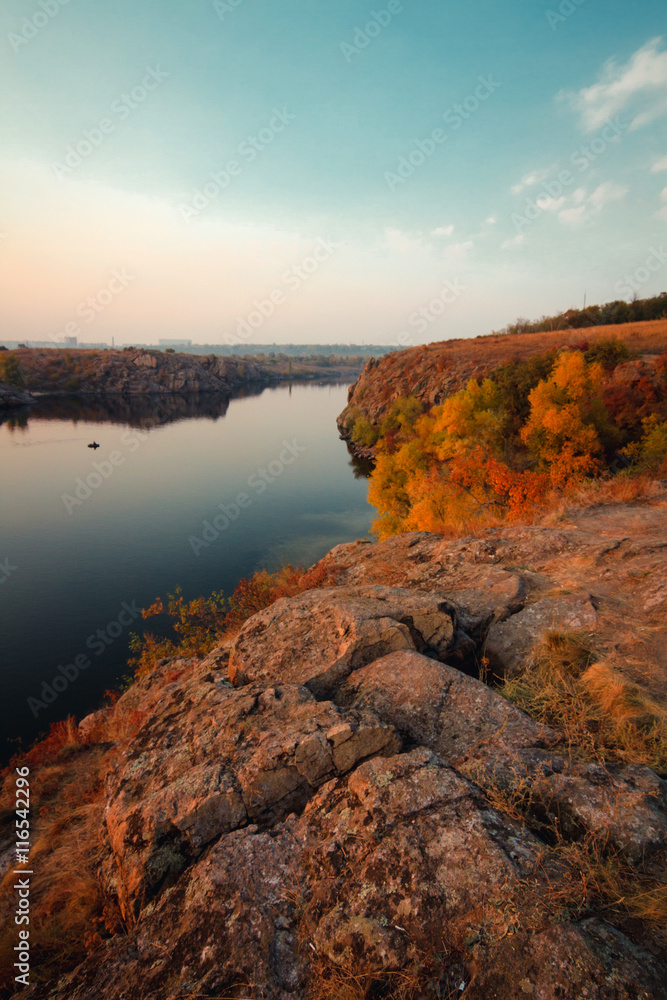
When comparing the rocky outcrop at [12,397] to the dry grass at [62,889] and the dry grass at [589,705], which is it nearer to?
the dry grass at [62,889]

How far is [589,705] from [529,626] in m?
2.00

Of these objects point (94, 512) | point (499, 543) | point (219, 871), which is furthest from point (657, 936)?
point (94, 512)

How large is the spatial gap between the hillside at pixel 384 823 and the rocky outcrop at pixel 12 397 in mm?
102044

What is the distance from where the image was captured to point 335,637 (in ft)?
21.0

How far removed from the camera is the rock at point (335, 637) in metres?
6.00

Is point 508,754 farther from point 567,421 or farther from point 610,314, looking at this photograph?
point 610,314

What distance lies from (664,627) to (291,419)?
294ft

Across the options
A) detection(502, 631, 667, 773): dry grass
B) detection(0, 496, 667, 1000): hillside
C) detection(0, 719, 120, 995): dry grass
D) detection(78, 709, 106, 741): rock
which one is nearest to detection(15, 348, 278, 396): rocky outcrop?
detection(78, 709, 106, 741): rock

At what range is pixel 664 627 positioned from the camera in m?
6.62

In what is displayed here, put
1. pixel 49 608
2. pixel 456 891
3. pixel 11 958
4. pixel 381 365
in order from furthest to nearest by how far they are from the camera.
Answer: pixel 381 365, pixel 49 608, pixel 11 958, pixel 456 891

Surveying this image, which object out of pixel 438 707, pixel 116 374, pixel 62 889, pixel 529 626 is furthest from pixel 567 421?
pixel 116 374

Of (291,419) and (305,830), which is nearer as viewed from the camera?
(305,830)

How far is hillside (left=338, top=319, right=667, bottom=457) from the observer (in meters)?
51.2

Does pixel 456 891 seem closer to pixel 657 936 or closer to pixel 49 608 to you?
pixel 657 936
